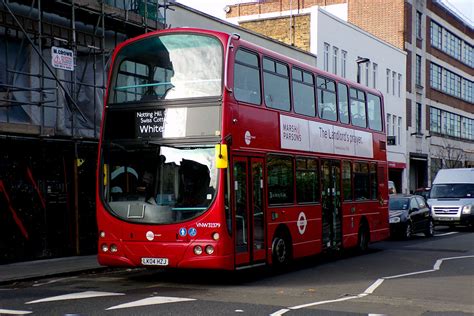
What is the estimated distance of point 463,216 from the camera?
2781cm

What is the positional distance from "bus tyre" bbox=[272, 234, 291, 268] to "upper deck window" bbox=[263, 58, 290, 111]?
2.55m

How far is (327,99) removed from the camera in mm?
16266

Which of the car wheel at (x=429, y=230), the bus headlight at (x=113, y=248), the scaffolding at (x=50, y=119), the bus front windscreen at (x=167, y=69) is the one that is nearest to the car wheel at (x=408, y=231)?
the car wheel at (x=429, y=230)

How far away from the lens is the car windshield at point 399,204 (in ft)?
77.9

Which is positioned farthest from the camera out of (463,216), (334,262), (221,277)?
(463,216)

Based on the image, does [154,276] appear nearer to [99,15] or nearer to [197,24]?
[99,15]

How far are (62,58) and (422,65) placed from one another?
1472 inches

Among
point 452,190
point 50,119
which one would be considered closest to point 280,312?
point 50,119

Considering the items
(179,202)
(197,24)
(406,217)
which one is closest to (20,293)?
(179,202)

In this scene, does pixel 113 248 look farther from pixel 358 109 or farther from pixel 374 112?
pixel 374 112

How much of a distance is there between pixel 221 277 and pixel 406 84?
35140 mm

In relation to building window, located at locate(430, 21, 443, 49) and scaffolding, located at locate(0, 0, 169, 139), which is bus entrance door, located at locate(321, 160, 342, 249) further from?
building window, located at locate(430, 21, 443, 49)

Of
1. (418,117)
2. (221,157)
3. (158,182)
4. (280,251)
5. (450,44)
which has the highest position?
(450,44)

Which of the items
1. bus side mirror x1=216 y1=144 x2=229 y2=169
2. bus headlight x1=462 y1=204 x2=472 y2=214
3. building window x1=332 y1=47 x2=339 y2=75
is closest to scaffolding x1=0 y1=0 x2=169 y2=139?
bus side mirror x1=216 y1=144 x2=229 y2=169
